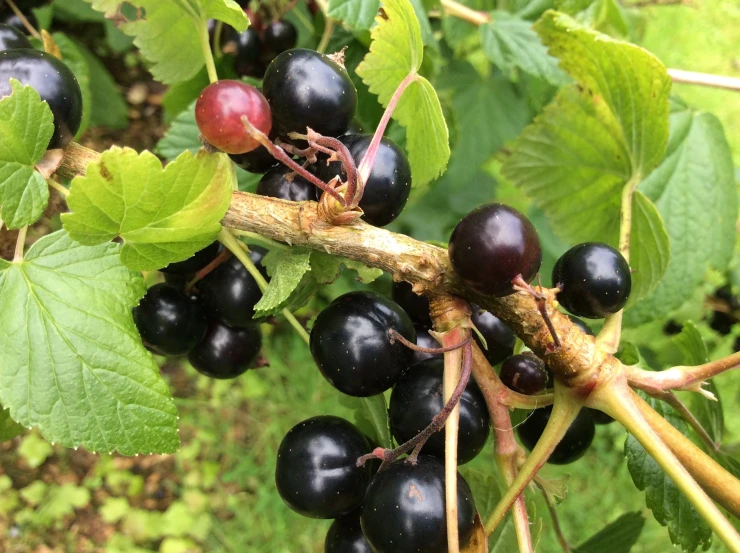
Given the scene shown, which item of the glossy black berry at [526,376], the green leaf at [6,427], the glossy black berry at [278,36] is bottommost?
the green leaf at [6,427]

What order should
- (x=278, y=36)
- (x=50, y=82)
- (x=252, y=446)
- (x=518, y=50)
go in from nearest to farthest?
(x=50, y=82) < (x=278, y=36) < (x=518, y=50) < (x=252, y=446)

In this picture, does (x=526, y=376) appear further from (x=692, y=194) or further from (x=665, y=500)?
(x=692, y=194)

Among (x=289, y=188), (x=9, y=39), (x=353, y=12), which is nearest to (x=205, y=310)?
(x=289, y=188)

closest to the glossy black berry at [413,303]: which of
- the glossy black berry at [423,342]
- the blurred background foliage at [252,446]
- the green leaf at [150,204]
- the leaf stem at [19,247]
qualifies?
the glossy black berry at [423,342]

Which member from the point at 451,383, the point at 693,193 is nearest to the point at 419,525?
the point at 451,383

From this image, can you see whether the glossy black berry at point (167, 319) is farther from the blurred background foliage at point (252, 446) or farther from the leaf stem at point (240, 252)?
the blurred background foliage at point (252, 446)

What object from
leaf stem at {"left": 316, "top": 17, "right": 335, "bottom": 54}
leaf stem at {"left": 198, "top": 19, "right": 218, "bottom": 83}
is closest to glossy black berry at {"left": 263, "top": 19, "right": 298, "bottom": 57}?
leaf stem at {"left": 316, "top": 17, "right": 335, "bottom": 54}
